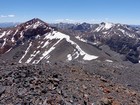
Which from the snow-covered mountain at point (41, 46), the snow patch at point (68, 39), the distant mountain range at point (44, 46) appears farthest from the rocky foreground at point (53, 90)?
the snow patch at point (68, 39)

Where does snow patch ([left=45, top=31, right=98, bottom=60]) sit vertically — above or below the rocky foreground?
below

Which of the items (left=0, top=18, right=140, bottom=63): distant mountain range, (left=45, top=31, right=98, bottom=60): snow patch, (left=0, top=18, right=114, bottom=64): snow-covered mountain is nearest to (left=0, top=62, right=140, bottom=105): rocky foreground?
(left=0, top=18, right=140, bottom=63): distant mountain range

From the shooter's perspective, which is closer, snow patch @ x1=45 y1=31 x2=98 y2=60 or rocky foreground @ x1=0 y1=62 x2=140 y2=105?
rocky foreground @ x1=0 y1=62 x2=140 y2=105

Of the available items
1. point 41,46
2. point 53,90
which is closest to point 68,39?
point 41,46

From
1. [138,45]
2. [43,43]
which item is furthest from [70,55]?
[138,45]

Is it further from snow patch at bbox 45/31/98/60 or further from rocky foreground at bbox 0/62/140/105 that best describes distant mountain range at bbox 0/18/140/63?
rocky foreground at bbox 0/62/140/105

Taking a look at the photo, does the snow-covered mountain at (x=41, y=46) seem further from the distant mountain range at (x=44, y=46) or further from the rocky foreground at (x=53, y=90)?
the rocky foreground at (x=53, y=90)

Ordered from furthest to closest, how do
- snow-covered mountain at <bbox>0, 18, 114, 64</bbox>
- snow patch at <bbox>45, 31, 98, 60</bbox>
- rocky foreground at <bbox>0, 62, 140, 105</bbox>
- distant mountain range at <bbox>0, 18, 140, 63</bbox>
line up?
distant mountain range at <bbox>0, 18, 140, 63</bbox>
snow-covered mountain at <bbox>0, 18, 114, 64</bbox>
snow patch at <bbox>45, 31, 98, 60</bbox>
rocky foreground at <bbox>0, 62, 140, 105</bbox>

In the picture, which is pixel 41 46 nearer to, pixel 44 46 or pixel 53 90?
pixel 44 46
